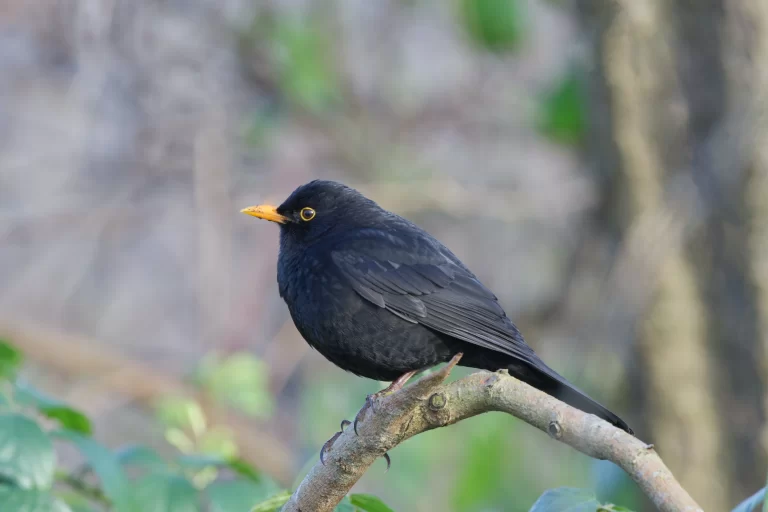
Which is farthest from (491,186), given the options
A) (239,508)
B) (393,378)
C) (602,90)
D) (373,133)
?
(239,508)

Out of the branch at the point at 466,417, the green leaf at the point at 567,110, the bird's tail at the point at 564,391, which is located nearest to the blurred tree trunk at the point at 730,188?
the green leaf at the point at 567,110

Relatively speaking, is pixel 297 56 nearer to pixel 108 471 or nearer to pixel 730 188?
pixel 730 188

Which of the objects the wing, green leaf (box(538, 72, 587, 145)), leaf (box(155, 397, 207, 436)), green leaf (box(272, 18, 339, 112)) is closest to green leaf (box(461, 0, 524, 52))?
green leaf (box(538, 72, 587, 145))

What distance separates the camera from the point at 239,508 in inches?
94.1

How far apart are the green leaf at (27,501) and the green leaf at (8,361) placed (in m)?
0.50

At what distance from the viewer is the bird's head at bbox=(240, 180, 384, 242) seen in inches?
154

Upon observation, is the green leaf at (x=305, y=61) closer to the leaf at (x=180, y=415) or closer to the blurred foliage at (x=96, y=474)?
the leaf at (x=180, y=415)

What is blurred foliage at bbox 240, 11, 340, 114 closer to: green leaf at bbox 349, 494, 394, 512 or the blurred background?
the blurred background

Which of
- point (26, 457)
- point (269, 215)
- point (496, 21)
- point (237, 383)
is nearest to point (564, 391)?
point (269, 215)

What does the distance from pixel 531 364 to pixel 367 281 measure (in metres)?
0.74

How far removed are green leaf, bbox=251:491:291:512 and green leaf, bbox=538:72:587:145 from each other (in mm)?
4398

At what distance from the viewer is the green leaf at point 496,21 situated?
6.44 metres

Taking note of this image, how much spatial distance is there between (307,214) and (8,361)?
1620 millimetres

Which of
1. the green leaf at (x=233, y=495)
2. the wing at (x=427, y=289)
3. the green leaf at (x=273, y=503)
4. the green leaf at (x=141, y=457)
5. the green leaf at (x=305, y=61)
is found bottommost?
the green leaf at (x=233, y=495)
